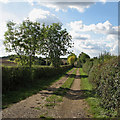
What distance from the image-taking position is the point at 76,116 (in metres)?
5.87

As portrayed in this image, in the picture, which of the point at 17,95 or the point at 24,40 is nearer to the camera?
the point at 17,95

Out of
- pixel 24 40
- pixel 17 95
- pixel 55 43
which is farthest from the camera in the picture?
pixel 55 43

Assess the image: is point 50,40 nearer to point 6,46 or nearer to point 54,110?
point 6,46

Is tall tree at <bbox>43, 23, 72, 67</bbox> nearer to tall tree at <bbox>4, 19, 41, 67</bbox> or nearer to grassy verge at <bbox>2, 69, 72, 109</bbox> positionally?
tall tree at <bbox>4, 19, 41, 67</bbox>

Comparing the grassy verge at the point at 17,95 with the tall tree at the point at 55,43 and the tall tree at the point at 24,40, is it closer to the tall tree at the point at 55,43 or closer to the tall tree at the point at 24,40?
the tall tree at the point at 24,40

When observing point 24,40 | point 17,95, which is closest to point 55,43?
point 24,40

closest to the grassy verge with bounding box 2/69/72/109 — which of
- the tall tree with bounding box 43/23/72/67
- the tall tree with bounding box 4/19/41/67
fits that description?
the tall tree with bounding box 4/19/41/67

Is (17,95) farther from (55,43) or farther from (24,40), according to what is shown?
(55,43)

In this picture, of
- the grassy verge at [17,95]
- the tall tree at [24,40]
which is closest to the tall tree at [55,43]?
the tall tree at [24,40]

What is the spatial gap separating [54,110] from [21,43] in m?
14.1

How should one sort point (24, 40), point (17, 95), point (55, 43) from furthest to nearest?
point (55, 43), point (24, 40), point (17, 95)

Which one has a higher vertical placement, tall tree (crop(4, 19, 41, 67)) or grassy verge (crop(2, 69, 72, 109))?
tall tree (crop(4, 19, 41, 67))

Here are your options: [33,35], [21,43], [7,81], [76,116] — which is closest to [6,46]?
[21,43]

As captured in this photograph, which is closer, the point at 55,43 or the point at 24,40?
the point at 24,40
